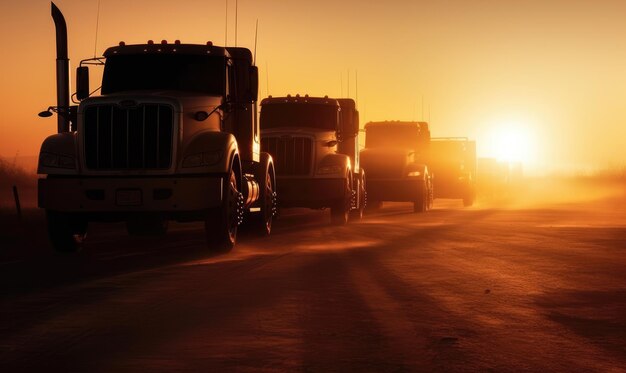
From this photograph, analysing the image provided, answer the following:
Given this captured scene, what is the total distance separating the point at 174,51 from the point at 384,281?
705cm

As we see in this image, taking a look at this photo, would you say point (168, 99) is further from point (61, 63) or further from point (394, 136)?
point (394, 136)

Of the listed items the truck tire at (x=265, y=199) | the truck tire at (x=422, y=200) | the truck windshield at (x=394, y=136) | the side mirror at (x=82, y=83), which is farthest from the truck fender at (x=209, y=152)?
the truck windshield at (x=394, y=136)

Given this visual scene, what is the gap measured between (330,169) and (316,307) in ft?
47.2

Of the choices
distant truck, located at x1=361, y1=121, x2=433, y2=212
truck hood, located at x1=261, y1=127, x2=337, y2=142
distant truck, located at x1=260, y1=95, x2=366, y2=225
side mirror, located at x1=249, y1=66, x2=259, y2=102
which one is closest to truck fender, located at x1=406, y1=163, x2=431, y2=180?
distant truck, located at x1=361, y1=121, x2=433, y2=212

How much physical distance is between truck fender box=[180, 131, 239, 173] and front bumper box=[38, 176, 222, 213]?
20 cm

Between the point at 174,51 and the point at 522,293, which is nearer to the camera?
the point at 522,293

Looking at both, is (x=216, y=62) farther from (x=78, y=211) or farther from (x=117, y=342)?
(x=117, y=342)

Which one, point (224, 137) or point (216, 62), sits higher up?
point (216, 62)

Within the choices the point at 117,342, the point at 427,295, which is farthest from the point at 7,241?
the point at 117,342

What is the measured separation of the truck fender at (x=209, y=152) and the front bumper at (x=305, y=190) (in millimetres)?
7982

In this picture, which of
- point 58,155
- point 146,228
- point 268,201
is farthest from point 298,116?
point 58,155

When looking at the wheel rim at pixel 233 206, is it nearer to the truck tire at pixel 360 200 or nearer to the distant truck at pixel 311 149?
the distant truck at pixel 311 149

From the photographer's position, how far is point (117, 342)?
7.86 m

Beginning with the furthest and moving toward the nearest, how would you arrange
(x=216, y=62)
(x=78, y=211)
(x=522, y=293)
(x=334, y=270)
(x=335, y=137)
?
1. (x=335, y=137)
2. (x=216, y=62)
3. (x=78, y=211)
4. (x=334, y=270)
5. (x=522, y=293)
